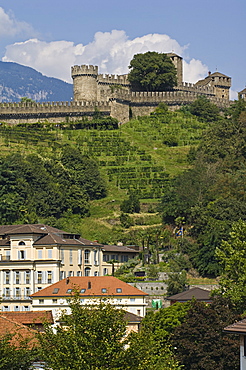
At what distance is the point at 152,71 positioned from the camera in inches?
5517

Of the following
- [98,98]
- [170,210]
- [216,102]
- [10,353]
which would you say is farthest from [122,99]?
[10,353]

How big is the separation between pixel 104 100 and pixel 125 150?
1327cm

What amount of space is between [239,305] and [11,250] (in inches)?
1115

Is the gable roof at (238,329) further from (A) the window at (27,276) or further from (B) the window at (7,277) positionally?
(B) the window at (7,277)

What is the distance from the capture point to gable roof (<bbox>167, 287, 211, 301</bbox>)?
73750mm

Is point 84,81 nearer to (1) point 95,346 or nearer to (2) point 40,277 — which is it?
(2) point 40,277

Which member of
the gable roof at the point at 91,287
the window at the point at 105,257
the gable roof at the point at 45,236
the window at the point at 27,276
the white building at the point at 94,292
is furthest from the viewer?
the window at the point at 105,257

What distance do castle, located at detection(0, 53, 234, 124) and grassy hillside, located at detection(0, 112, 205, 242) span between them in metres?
2.18

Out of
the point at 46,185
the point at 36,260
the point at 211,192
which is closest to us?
the point at 36,260

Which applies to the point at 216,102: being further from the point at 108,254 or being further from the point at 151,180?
the point at 108,254

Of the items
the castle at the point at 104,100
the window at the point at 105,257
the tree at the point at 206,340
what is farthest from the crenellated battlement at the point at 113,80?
the tree at the point at 206,340

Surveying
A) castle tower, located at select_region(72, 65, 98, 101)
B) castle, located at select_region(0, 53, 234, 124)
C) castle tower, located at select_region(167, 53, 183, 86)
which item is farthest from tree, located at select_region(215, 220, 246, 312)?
castle tower, located at select_region(167, 53, 183, 86)

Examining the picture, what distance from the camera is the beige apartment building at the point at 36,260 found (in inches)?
3059

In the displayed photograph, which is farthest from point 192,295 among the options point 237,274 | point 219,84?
point 219,84
